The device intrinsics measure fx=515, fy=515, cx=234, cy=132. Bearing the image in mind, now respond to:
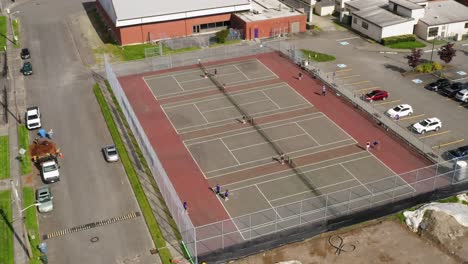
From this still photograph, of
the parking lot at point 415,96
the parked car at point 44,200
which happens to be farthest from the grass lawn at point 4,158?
the parking lot at point 415,96

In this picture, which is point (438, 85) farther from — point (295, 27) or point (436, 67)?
point (295, 27)

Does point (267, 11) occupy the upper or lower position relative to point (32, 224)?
upper

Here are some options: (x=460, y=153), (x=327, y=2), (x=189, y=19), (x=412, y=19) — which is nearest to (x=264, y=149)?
(x=460, y=153)

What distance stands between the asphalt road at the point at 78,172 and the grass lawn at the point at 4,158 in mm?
4693

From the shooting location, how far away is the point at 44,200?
41.5 metres

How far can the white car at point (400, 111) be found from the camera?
5488cm

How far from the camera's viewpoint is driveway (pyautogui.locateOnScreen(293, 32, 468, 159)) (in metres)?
52.7

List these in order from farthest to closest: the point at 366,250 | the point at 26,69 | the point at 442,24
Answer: the point at 442,24 → the point at 26,69 → the point at 366,250

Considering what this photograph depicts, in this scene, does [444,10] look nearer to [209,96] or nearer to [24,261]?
Result: [209,96]

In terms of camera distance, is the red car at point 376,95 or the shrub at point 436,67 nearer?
the red car at point 376,95

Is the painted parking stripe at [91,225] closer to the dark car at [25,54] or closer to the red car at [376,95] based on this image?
the red car at [376,95]

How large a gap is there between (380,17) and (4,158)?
55.8 meters

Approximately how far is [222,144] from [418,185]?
18.5 metres

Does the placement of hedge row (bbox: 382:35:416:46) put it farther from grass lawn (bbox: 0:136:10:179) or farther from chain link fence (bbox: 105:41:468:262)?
grass lawn (bbox: 0:136:10:179)
